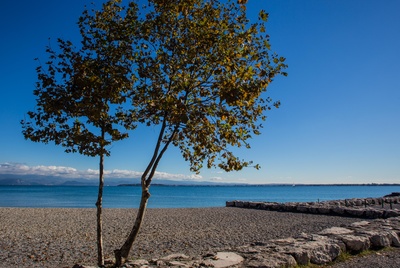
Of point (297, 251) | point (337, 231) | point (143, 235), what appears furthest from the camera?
point (143, 235)

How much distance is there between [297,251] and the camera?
816 centimetres

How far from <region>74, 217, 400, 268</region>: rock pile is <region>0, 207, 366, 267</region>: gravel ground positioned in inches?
127

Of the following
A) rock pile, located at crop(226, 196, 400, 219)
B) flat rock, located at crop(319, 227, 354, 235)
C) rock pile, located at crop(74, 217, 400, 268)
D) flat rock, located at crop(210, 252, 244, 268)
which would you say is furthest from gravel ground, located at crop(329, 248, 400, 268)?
rock pile, located at crop(226, 196, 400, 219)

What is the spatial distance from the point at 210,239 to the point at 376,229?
6237mm

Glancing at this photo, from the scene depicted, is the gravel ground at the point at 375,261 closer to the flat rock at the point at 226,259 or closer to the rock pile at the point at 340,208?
the flat rock at the point at 226,259

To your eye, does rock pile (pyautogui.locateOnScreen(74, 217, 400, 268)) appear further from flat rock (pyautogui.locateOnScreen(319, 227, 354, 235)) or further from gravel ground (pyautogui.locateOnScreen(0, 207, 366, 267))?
gravel ground (pyautogui.locateOnScreen(0, 207, 366, 267))

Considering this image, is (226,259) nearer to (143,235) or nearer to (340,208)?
(143,235)

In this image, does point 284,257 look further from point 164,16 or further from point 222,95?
point 164,16

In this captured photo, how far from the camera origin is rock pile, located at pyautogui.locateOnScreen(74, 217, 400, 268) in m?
7.53

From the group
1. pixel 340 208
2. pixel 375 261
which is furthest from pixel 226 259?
pixel 340 208

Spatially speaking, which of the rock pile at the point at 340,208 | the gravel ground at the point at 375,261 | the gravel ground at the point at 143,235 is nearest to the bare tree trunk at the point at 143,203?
the gravel ground at the point at 143,235

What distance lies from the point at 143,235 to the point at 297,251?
9.08m

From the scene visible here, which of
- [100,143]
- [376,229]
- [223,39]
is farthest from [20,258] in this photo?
[376,229]

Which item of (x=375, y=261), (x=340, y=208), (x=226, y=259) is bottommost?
(x=375, y=261)
